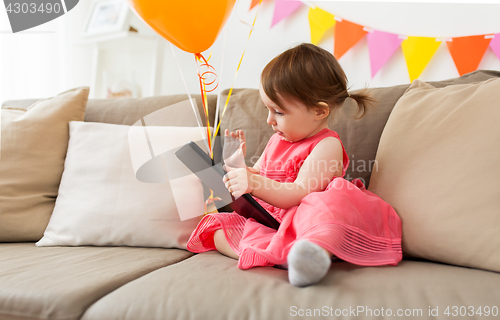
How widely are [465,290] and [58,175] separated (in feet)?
3.95

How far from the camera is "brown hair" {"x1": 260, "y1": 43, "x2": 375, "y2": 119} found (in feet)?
2.94

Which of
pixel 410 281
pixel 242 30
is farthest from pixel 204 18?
pixel 242 30

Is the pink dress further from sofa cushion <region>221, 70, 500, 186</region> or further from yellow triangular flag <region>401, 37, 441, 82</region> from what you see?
yellow triangular flag <region>401, 37, 441, 82</region>

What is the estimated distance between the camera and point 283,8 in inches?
63.9

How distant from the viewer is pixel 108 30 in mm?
1931

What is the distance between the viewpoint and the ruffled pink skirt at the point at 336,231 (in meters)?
0.68

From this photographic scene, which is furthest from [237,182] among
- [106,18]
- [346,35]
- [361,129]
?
[106,18]

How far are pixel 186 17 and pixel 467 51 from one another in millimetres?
1140

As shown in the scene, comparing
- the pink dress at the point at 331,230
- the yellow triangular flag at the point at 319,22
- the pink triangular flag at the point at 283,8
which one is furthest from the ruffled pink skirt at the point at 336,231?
the pink triangular flag at the point at 283,8

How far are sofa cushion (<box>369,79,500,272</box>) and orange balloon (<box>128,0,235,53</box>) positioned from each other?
55 cm

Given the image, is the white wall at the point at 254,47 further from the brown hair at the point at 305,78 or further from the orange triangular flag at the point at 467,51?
the brown hair at the point at 305,78

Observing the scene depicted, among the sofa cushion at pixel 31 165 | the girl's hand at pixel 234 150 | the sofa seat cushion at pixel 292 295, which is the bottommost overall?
the sofa cushion at pixel 31 165

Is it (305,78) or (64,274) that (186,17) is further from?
(64,274)

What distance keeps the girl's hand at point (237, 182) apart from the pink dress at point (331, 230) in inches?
4.5
